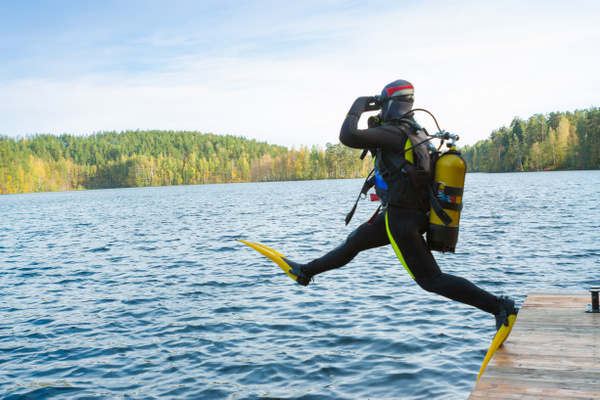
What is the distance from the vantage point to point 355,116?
15.1 ft

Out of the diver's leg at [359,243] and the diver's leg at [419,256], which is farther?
the diver's leg at [359,243]

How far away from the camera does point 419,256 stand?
4.69 metres

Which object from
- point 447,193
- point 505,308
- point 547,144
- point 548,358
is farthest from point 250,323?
point 547,144

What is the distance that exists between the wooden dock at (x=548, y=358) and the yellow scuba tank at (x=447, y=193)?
127 centimetres

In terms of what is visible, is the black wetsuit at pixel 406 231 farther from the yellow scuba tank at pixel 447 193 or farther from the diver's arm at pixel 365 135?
the yellow scuba tank at pixel 447 193

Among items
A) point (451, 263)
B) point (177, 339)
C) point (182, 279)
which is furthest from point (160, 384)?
point (451, 263)

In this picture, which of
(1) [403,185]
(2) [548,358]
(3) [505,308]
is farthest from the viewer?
(3) [505,308]

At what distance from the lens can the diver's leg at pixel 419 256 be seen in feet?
15.3

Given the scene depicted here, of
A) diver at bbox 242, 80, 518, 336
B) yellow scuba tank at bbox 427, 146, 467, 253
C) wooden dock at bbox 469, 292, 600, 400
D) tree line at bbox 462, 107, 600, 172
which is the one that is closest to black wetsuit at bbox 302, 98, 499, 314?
diver at bbox 242, 80, 518, 336

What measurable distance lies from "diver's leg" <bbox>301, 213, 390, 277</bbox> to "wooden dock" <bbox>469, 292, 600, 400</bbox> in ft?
5.08

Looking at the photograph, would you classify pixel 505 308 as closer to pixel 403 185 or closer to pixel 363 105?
pixel 403 185

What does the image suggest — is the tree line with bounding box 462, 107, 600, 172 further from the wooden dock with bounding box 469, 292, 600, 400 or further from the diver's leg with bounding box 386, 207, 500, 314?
the diver's leg with bounding box 386, 207, 500, 314

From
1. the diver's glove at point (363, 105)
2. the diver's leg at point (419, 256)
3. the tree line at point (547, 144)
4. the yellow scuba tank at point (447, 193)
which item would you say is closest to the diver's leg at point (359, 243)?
the diver's leg at point (419, 256)

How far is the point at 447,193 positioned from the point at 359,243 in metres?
1.02
